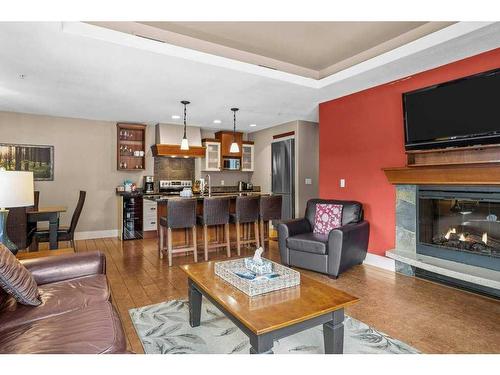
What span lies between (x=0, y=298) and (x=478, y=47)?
4.36 meters

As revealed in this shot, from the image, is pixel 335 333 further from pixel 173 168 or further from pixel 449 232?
pixel 173 168

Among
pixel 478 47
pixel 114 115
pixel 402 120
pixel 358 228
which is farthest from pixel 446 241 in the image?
pixel 114 115

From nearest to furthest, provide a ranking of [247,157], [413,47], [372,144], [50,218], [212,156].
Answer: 1. [413,47]
2. [50,218]
3. [372,144]
4. [212,156]
5. [247,157]

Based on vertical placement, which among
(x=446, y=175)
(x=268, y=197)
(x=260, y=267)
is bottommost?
(x=260, y=267)

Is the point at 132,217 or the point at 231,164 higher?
the point at 231,164

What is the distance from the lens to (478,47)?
113 inches

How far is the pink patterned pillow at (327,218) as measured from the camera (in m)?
3.93

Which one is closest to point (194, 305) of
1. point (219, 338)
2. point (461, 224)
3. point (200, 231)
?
point (219, 338)

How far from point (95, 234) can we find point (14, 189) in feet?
13.7

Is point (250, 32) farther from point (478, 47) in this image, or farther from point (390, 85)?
point (478, 47)

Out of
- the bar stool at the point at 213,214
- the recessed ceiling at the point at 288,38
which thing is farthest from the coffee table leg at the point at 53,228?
the recessed ceiling at the point at 288,38

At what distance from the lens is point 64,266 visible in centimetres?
223

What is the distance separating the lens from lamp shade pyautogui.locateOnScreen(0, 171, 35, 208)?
2.25 meters

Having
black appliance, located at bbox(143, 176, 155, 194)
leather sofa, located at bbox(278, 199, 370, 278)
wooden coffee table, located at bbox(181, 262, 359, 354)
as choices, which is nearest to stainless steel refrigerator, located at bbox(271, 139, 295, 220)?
leather sofa, located at bbox(278, 199, 370, 278)
